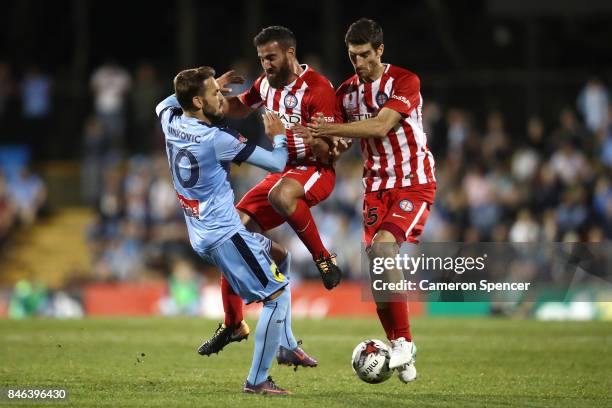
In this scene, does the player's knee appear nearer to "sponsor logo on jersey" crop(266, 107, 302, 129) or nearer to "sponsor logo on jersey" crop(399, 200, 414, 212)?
"sponsor logo on jersey" crop(266, 107, 302, 129)

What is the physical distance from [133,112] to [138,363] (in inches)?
493

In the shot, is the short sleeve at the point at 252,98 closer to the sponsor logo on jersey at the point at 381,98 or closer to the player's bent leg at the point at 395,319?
the sponsor logo on jersey at the point at 381,98

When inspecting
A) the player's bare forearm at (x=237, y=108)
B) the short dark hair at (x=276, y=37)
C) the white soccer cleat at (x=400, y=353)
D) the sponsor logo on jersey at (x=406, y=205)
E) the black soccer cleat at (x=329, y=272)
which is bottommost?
the white soccer cleat at (x=400, y=353)

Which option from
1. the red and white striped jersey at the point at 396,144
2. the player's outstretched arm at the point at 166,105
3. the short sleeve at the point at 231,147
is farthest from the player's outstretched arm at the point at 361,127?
the player's outstretched arm at the point at 166,105

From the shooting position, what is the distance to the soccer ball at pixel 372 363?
889cm

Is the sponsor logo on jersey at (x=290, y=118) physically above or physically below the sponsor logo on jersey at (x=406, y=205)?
above

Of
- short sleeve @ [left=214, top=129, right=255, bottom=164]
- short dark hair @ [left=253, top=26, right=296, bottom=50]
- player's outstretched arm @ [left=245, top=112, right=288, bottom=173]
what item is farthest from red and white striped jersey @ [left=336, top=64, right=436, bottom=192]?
short sleeve @ [left=214, top=129, right=255, bottom=164]

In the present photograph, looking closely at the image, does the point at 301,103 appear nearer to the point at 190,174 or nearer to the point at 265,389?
the point at 190,174

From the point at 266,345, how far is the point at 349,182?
11570mm

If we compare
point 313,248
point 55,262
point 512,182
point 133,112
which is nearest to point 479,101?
point 512,182

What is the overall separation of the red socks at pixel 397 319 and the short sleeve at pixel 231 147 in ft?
5.74

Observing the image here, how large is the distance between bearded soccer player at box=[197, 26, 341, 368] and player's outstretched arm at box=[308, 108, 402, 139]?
279 millimetres

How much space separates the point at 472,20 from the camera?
26.1 m

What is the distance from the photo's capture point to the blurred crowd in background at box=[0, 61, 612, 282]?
18.7 meters
